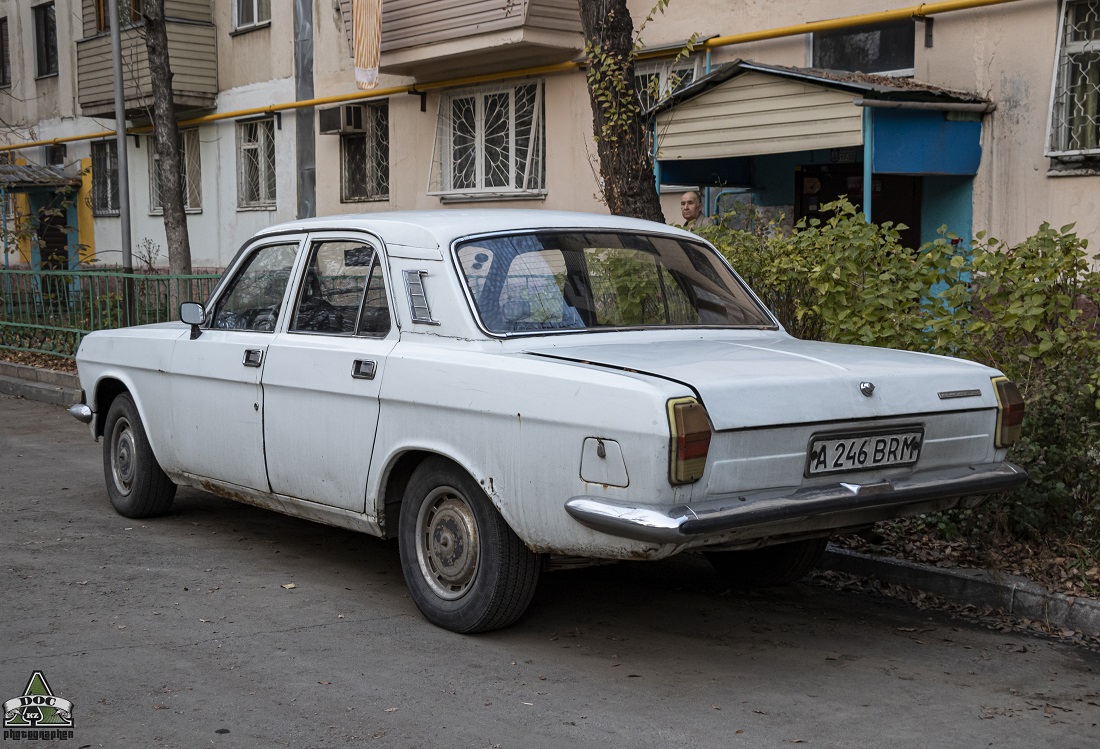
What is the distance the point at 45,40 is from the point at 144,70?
242 inches

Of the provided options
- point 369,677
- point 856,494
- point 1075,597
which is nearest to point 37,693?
point 369,677

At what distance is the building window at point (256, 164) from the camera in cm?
2167

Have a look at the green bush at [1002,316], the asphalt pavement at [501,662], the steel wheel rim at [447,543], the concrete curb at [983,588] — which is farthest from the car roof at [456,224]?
Result: the concrete curb at [983,588]

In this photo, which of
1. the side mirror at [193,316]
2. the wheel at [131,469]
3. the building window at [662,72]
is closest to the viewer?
the side mirror at [193,316]

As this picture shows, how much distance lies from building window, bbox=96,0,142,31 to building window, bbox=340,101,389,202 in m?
5.69

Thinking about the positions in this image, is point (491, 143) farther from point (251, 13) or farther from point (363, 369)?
point (363, 369)

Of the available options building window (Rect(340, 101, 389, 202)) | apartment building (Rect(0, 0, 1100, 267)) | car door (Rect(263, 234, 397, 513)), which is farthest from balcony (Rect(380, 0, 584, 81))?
car door (Rect(263, 234, 397, 513))

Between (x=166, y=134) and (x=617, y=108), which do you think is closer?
(x=617, y=108)

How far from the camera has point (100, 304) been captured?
45.7ft

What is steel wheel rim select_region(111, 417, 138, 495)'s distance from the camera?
280 inches

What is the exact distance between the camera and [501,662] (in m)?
4.67

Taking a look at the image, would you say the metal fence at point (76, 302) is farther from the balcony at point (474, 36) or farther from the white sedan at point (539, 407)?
the white sedan at point (539, 407)

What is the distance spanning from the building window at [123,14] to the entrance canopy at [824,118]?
14010 mm

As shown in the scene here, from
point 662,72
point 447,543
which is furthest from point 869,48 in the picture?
point 447,543
